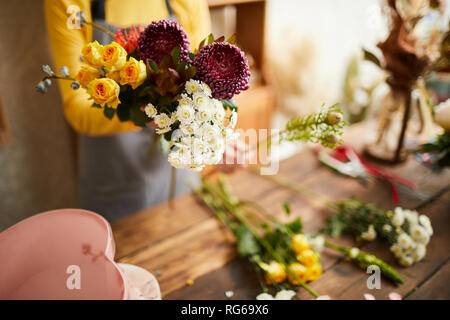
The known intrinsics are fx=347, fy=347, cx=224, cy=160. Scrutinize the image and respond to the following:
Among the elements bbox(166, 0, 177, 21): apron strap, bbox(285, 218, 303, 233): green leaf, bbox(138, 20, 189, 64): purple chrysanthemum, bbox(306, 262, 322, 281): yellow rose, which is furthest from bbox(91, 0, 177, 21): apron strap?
bbox(306, 262, 322, 281): yellow rose

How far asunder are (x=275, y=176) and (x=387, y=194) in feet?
1.33

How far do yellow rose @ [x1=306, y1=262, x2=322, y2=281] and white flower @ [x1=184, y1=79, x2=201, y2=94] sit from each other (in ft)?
1.72

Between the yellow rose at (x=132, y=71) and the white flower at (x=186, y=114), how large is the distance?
100 millimetres

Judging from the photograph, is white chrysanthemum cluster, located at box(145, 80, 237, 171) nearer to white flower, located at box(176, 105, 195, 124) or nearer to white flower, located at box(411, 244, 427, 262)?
white flower, located at box(176, 105, 195, 124)

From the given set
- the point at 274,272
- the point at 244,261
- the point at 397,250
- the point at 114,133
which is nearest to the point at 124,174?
the point at 114,133

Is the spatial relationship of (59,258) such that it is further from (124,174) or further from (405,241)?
(405,241)

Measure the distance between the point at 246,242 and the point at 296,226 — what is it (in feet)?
0.50

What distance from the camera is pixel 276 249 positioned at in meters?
0.97

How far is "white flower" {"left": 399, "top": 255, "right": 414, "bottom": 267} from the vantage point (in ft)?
3.03

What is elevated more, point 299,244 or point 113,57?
point 113,57

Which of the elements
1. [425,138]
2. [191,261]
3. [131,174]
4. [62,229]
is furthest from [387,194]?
[62,229]

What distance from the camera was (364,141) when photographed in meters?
1.59

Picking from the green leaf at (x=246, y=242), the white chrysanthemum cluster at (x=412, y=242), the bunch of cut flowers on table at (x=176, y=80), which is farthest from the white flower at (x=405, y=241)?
the bunch of cut flowers on table at (x=176, y=80)

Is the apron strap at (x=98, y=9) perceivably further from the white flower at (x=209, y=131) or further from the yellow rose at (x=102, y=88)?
the white flower at (x=209, y=131)
